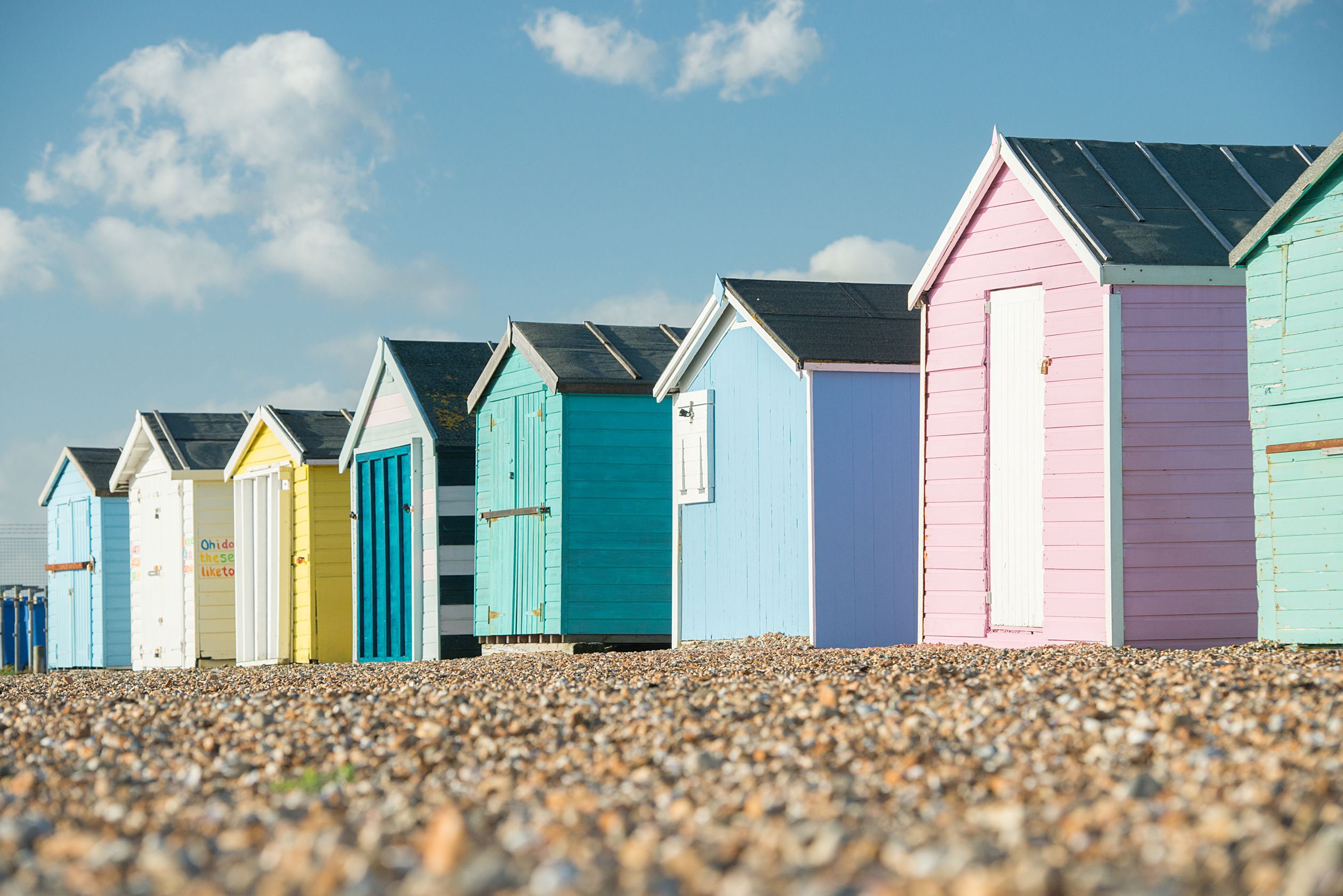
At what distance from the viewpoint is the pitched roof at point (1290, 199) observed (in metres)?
9.67

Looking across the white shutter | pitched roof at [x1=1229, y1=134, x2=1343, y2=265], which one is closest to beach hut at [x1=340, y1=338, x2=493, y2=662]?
the white shutter

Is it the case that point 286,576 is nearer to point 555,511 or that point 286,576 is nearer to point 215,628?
point 215,628

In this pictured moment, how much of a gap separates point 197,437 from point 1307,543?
57.6ft

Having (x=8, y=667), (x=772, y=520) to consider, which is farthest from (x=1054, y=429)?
(x=8, y=667)

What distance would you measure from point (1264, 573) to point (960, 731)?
572 centimetres

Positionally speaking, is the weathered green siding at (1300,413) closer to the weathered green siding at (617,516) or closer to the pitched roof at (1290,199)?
the pitched roof at (1290,199)

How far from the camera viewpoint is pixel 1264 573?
1015cm

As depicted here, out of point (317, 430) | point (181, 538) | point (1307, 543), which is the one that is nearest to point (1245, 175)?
point (1307, 543)

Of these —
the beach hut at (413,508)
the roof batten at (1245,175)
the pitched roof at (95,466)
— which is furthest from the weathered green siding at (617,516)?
the pitched roof at (95,466)

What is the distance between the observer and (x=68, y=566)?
27266 mm

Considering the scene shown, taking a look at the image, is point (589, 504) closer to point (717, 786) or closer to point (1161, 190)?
point (1161, 190)

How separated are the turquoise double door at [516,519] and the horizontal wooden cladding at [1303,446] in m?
8.04

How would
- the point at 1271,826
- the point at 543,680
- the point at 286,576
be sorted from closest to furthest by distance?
1. the point at 1271,826
2. the point at 543,680
3. the point at 286,576

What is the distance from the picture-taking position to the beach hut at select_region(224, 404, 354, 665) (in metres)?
19.4
